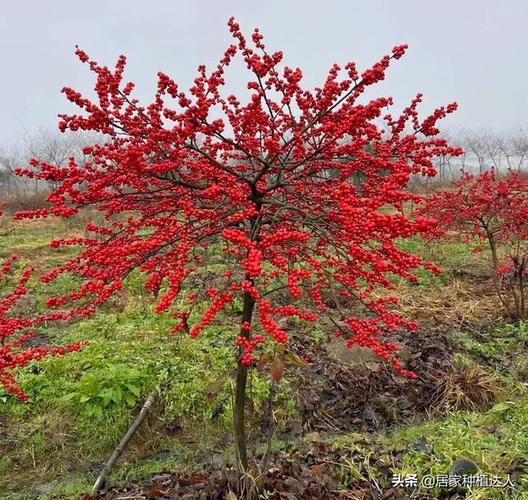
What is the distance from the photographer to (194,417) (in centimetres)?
465

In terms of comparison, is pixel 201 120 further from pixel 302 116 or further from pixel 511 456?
pixel 511 456

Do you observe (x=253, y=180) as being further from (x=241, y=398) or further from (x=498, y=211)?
(x=498, y=211)

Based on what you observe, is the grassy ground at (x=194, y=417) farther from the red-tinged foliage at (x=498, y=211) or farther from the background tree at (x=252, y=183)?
the red-tinged foliage at (x=498, y=211)

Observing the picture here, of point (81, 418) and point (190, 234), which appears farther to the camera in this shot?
point (81, 418)

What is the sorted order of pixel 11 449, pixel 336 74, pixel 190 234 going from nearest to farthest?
pixel 336 74, pixel 190 234, pixel 11 449

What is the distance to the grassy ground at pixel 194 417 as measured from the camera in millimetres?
3496

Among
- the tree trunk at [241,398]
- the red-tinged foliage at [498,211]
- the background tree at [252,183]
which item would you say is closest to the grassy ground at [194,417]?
the tree trunk at [241,398]

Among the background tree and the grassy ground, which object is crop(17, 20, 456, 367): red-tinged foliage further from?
the grassy ground

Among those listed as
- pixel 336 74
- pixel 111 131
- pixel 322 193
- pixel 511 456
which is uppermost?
pixel 336 74

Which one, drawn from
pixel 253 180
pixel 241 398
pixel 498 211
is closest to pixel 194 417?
pixel 241 398

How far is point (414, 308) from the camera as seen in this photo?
7.21 metres

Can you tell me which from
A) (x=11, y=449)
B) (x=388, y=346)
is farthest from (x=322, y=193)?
(x=11, y=449)

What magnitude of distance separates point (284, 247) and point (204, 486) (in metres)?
1.99

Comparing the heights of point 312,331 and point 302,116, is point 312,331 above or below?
below
